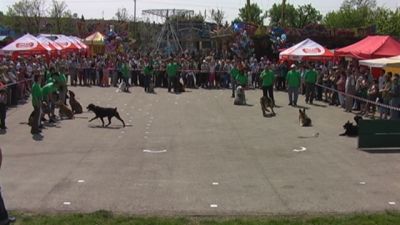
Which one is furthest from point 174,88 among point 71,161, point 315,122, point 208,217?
point 208,217

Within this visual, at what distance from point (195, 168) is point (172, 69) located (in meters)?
18.9

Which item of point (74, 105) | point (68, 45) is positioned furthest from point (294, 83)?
point (68, 45)

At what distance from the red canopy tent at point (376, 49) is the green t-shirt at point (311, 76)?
230cm

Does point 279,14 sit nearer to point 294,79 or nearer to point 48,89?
point 294,79

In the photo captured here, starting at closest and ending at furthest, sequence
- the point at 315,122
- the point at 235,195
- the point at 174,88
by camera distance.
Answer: the point at 235,195 → the point at 315,122 → the point at 174,88

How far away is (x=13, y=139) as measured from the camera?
15320mm

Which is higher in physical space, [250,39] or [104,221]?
[250,39]

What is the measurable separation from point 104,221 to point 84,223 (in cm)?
28

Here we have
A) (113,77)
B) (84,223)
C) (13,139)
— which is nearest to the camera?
(84,223)

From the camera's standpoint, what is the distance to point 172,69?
3034cm

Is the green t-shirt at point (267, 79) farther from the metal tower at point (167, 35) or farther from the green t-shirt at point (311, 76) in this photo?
the metal tower at point (167, 35)

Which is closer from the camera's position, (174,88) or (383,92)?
(383,92)

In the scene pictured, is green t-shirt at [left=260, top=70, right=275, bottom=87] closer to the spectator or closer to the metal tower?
the spectator

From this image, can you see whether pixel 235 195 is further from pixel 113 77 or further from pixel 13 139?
pixel 113 77
